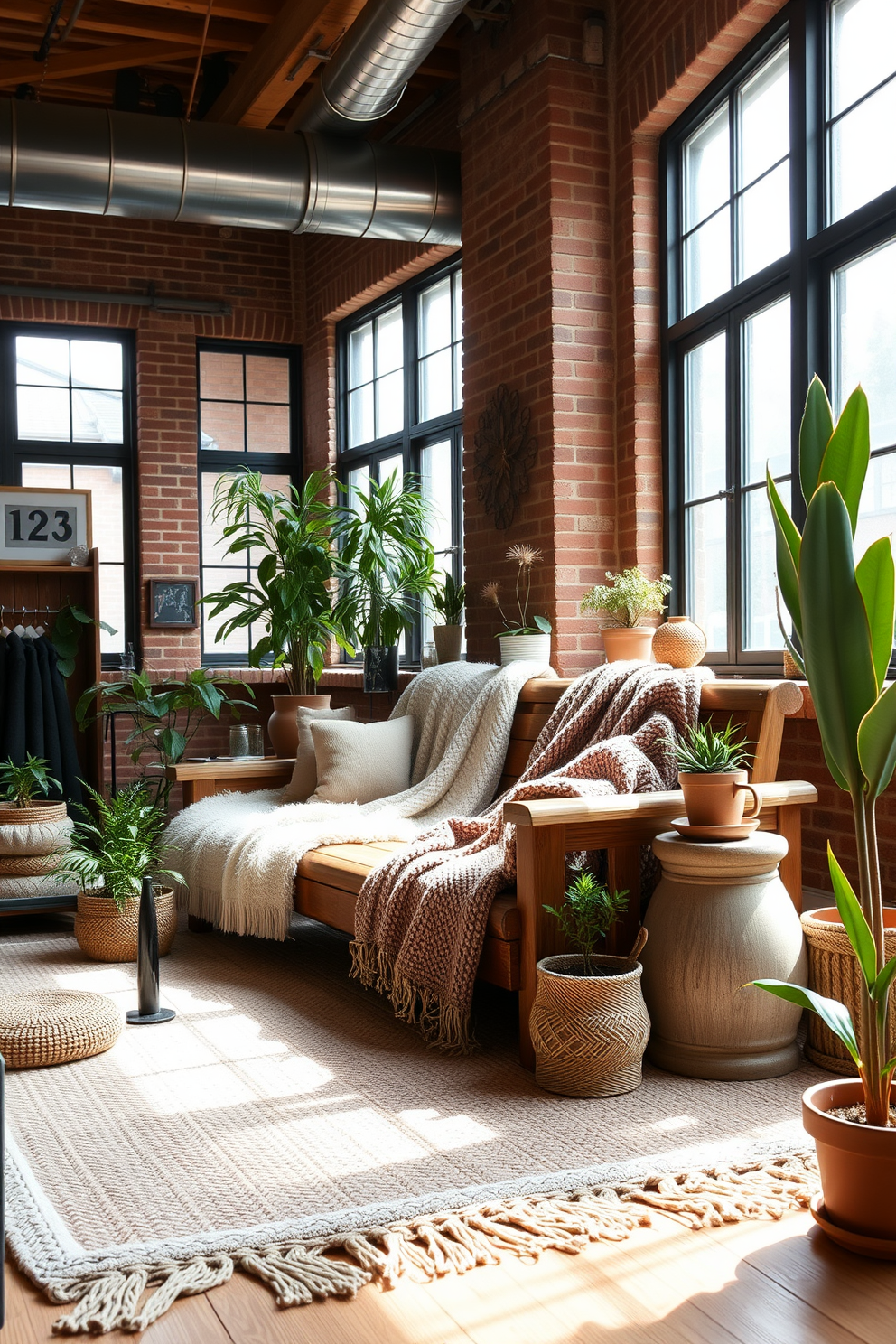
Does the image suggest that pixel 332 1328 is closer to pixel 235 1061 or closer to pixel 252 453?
pixel 235 1061

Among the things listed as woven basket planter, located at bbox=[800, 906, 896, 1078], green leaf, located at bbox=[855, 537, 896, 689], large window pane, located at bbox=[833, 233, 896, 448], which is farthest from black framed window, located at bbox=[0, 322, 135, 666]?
green leaf, located at bbox=[855, 537, 896, 689]

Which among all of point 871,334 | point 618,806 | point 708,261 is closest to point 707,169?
point 708,261

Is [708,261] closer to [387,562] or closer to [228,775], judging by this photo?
[387,562]

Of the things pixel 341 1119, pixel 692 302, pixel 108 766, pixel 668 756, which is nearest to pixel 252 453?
pixel 108 766

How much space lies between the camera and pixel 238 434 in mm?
7023

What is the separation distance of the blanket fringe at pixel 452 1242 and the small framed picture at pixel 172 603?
16.3ft

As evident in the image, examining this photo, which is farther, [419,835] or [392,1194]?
[419,835]

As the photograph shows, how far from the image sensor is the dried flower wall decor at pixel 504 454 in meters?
4.56

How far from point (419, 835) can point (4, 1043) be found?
1.26 metres

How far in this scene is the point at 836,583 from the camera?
1.84 metres

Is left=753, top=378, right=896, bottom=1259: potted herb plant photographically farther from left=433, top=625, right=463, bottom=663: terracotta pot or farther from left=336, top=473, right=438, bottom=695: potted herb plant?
left=336, top=473, right=438, bottom=695: potted herb plant

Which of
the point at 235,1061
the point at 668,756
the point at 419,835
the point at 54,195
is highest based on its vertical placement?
the point at 54,195

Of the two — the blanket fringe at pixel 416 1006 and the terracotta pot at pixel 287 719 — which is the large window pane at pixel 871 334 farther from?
the terracotta pot at pixel 287 719

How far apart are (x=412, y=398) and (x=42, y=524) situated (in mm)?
1831
